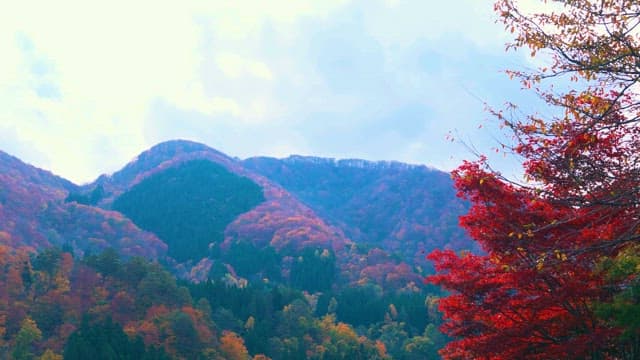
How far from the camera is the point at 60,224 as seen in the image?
12488 cm

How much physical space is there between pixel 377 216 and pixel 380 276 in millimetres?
72382

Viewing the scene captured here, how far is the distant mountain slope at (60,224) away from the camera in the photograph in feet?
366

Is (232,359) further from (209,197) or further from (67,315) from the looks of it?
(209,197)

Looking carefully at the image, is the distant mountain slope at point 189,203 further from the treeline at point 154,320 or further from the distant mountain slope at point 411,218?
the treeline at point 154,320

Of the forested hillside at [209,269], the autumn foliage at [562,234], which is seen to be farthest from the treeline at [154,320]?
the autumn foliage at [562,234]

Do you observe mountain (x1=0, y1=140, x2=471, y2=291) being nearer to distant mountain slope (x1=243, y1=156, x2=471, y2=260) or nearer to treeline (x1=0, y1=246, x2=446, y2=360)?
distant mountain slope (x1=243, y1=156, x2=471, y2=260)

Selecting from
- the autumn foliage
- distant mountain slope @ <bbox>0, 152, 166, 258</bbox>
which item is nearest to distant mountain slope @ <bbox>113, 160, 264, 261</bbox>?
distant mountain slope @ <bbox>0, 152, 166, 258</bbox>

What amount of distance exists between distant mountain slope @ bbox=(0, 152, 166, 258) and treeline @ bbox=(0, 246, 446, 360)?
39464 mm

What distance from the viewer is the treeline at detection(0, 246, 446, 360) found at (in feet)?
175

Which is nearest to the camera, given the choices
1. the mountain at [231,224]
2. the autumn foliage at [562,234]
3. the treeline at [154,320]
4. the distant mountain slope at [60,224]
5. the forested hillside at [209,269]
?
the autumn foliage at [562,234]

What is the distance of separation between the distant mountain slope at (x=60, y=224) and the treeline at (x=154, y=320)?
39.5 meters

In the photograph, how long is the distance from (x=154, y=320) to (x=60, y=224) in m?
73.5

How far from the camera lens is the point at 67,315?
2299 inches

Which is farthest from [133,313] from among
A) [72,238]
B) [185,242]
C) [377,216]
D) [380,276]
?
[377,216]
